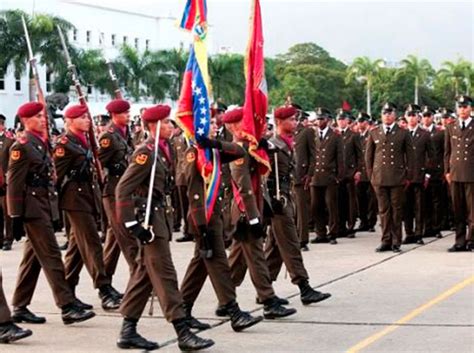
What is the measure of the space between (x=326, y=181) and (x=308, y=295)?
248 inches

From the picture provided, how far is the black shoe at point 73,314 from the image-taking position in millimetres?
9055

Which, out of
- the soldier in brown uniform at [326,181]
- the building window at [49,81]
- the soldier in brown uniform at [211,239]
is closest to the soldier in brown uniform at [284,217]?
the soldier in brown uniform at [211,239]

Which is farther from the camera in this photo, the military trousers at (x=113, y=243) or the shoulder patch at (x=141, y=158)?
the military trousers at (x=113, y=243)

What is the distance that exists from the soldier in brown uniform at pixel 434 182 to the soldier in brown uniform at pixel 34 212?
8875 millimetres

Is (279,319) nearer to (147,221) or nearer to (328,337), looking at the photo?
(328,337)

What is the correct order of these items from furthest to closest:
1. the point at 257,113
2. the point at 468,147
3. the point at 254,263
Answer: the point at 468,147, the point at 257,113, the point at 254,263

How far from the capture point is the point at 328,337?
27.9 feet

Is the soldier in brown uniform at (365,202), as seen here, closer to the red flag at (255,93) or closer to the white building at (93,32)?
the red flag at (255,93)

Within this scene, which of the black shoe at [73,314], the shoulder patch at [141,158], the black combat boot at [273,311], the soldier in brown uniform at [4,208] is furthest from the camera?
the soldier in brown uniform at [4,208]

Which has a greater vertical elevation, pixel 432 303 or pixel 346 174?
pixel 346 174

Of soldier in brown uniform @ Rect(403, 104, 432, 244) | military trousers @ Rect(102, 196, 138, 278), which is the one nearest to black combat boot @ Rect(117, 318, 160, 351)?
military trousers @ Rect(102, 196, 138, 278)

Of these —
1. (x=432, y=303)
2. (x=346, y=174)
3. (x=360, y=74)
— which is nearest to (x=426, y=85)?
(x=360, y=74)

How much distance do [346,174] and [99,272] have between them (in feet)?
25.7

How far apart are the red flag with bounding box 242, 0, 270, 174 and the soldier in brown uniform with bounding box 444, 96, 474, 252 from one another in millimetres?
5218
